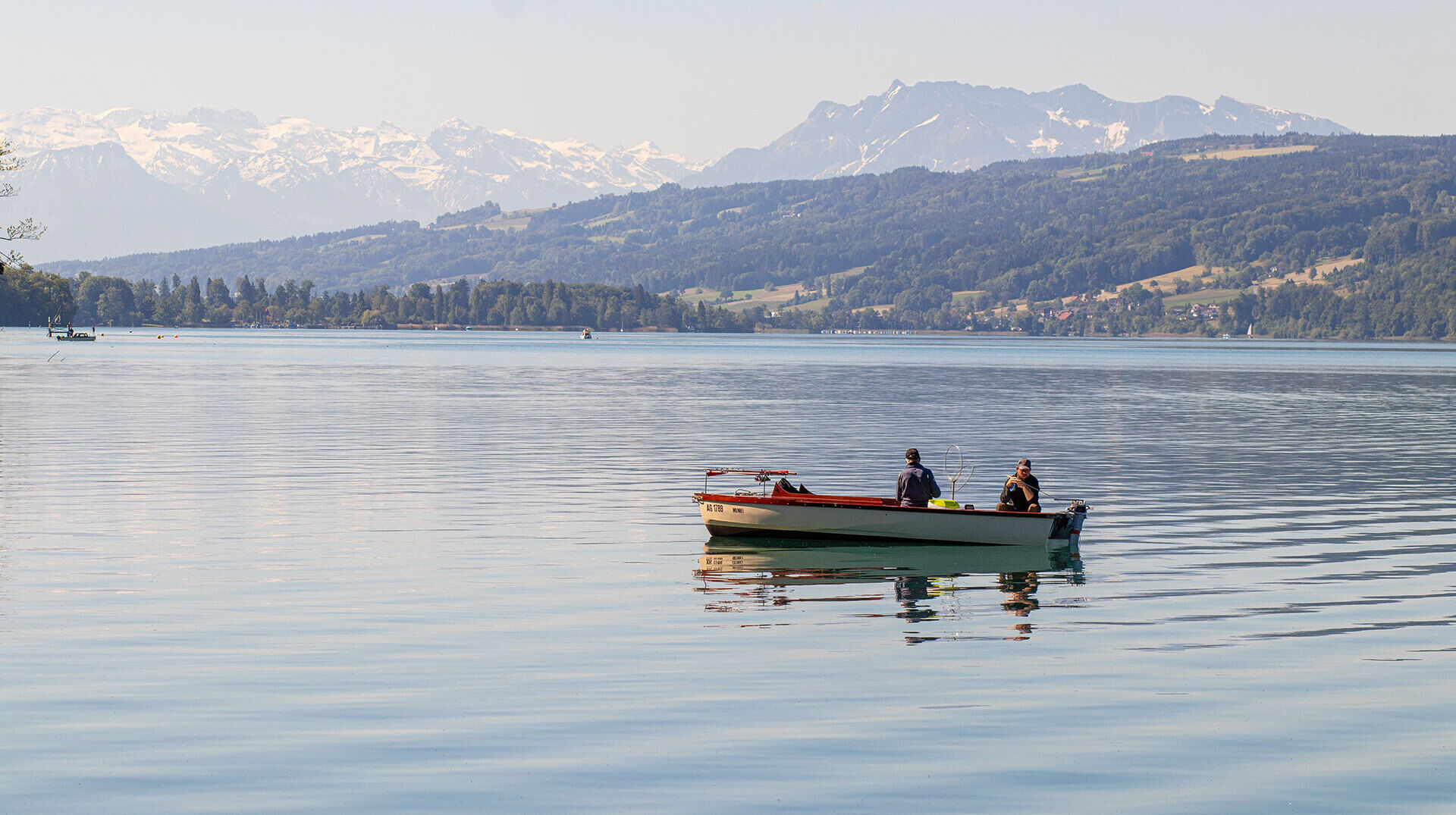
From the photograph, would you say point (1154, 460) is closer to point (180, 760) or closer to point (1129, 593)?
point (1129, 593)

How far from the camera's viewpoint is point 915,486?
4031cm

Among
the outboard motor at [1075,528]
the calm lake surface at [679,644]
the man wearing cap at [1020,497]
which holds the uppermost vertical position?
the man wearing cap at [1020,497]

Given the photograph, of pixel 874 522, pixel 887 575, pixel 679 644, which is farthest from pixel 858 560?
pixel 679 644

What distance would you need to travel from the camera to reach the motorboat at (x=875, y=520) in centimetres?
3938

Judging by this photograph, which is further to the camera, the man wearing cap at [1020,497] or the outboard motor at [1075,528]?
the man wearing cap at [1020,497]

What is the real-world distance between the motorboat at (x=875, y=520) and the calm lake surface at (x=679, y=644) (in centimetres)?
61

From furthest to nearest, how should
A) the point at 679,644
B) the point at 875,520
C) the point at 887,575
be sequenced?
the point at 875,520 < the point at 887,575 < the point at 679,644

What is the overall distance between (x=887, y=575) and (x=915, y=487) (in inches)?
153

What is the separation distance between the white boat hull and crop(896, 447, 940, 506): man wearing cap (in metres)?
0.72

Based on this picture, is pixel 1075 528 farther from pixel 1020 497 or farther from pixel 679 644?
pixel 679 644

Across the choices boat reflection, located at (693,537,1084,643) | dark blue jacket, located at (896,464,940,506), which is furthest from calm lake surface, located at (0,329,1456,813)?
dark blue jacket, located at (896,464,940,506)

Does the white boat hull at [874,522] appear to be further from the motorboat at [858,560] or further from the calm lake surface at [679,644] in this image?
the calm lake surface at [679,644]

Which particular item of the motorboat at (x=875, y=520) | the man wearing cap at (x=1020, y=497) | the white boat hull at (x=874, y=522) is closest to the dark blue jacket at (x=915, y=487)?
the motorboat at (x=875, y=520)

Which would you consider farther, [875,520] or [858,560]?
[875,520]
